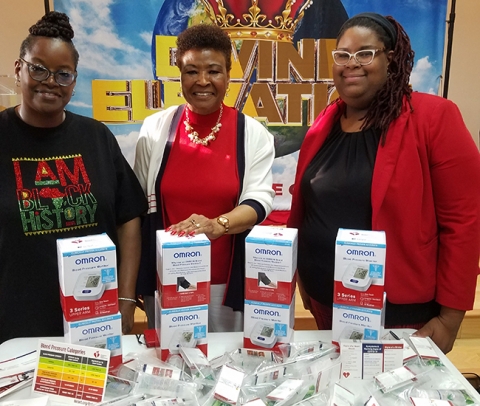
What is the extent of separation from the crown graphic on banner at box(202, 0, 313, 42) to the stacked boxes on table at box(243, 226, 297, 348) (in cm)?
182

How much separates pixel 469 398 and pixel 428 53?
7.73ft

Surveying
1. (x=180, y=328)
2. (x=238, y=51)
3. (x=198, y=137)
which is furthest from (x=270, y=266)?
(x=238, y=51)

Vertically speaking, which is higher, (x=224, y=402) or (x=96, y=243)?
(x=96, y=243)

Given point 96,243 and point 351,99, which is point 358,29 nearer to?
point 351,99

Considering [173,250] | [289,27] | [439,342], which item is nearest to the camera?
[173,250]

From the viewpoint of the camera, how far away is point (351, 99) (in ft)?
4.82

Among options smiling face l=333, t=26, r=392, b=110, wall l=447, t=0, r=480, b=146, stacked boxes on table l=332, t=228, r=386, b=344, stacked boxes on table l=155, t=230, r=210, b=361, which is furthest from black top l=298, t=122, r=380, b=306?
wall l=447, t=0, r=480, b=146

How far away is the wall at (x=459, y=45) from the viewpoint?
275 cm

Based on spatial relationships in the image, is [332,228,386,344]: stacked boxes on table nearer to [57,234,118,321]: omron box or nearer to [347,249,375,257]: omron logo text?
[347,249,375,257]: omron logo text

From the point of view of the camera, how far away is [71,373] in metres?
1.01

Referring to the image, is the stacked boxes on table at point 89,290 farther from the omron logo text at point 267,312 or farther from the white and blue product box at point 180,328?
the omron logo text at point 267,312

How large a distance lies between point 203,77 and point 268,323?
86cm

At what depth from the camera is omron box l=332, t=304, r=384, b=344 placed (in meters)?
1.09

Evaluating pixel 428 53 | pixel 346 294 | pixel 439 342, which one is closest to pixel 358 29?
pixel 346 294
